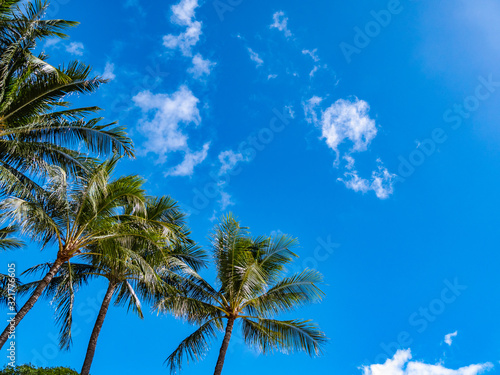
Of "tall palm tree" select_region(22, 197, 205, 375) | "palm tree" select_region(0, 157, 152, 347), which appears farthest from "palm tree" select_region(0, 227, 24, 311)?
"palm tree" select_region(0, 157, 152, 347)

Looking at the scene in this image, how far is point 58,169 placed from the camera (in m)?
10.8

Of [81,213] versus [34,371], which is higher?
[81,213]

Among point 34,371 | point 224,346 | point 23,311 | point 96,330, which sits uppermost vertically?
point 224,346

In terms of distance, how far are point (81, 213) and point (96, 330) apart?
15.7 ft

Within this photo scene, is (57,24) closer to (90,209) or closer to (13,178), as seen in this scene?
(13,178)

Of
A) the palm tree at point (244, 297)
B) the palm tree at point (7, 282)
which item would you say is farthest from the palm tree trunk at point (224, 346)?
the palm tree at point (7, 282)

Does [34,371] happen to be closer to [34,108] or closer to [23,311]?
[23,311]

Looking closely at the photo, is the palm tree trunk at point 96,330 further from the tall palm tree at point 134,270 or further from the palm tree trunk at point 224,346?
the palm tree trunk at point 224,346

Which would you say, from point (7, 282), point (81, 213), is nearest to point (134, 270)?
point (81, 213)

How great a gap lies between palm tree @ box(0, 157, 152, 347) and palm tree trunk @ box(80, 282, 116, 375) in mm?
3250

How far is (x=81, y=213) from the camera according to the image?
1109 cm

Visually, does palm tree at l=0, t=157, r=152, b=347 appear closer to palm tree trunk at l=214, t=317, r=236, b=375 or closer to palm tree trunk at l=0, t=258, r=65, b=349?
palm tree trunk at l=0, t=258, r=65, b=349

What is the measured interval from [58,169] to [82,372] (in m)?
6.47

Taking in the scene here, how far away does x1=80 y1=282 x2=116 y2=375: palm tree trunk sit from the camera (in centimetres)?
1284
